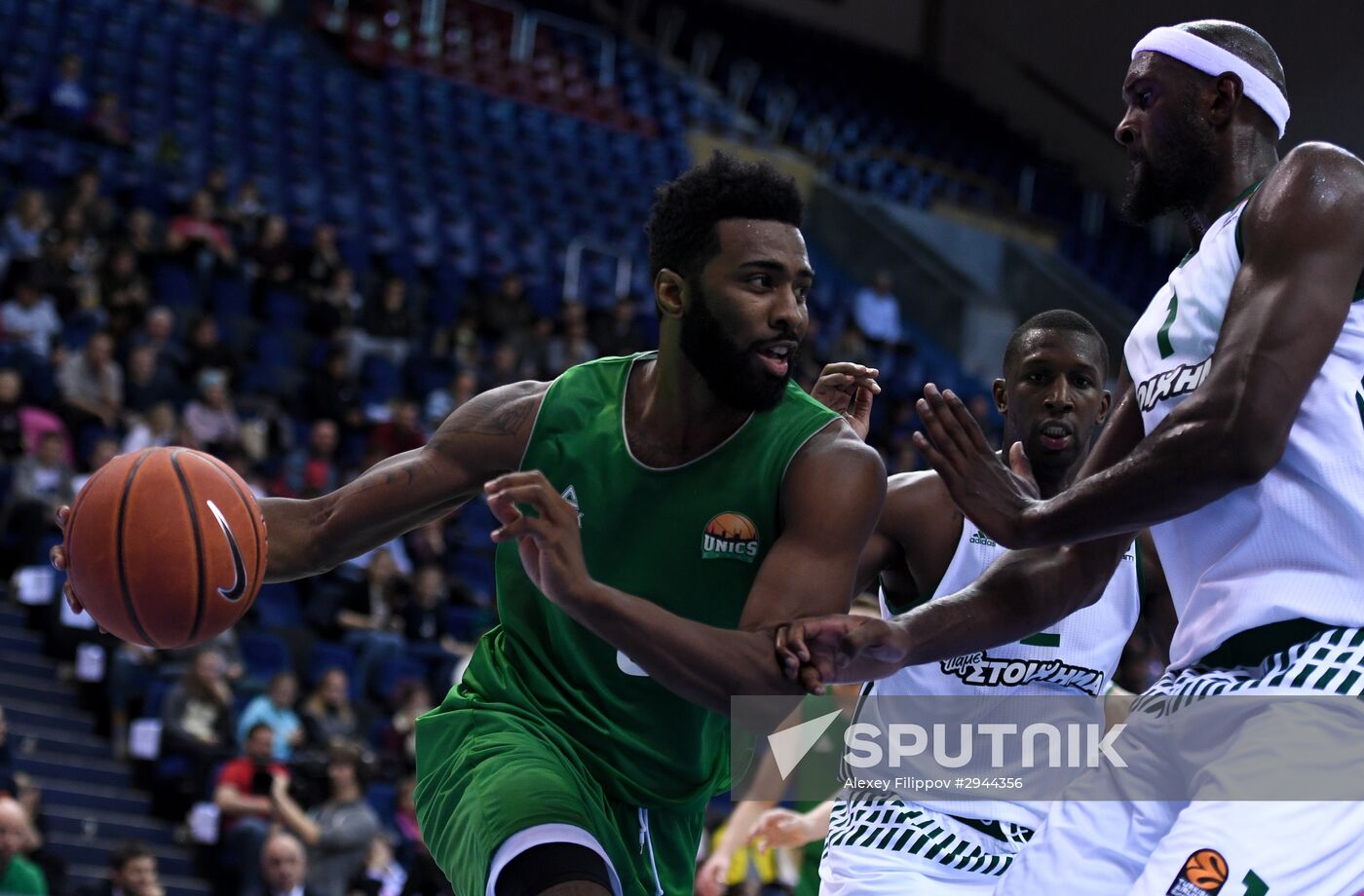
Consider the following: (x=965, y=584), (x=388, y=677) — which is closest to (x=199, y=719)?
(x=388, y=677)

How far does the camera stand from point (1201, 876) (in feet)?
8.41

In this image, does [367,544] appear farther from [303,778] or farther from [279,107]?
[279,107]

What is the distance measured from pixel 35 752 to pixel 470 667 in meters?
5.97

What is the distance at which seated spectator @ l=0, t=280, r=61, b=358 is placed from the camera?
10531 mm

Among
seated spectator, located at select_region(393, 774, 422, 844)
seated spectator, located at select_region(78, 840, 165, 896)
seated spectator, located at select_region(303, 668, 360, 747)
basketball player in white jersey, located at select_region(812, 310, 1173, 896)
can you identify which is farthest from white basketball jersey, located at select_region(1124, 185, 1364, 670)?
seated spectator, located at select_region(303, 668, 360, 747)

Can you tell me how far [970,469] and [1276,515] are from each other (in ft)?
2.28

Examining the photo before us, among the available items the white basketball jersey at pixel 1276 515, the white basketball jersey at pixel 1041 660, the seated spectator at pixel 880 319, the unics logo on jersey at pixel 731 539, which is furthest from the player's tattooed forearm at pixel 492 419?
the seated spectator at pixel 880 319

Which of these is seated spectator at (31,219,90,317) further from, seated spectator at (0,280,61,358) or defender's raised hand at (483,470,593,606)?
defender's raised hand at (483,470,593,606)

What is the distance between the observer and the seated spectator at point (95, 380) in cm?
1030

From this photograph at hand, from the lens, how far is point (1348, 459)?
2.79 metres

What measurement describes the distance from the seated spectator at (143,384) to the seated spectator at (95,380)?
72 mm

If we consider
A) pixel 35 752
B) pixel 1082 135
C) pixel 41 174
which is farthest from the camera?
pixel 1082 135

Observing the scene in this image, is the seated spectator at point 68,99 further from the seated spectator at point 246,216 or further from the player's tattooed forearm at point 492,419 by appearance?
the player's tattooed forearm at point 492,419

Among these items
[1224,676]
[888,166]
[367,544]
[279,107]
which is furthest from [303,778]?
[888,166]
